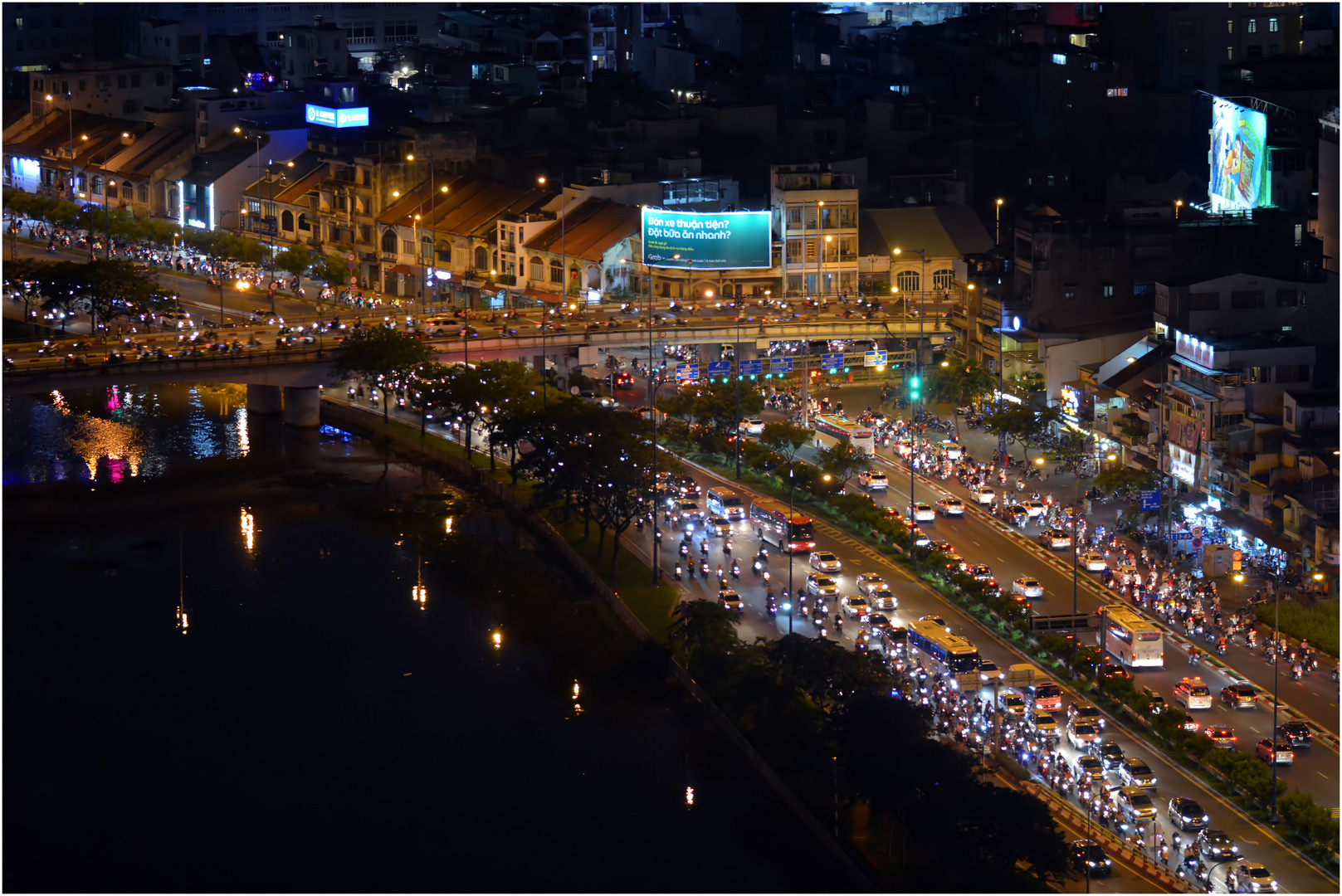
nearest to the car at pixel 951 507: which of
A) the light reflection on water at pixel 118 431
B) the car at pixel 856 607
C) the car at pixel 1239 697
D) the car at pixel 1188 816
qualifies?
the car at pixel 856 607

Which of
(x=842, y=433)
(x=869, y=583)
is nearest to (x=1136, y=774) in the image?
(x=869, y=583)

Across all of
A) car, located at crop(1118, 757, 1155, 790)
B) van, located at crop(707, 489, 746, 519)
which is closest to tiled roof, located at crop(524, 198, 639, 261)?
van, located at crop(707, 489, 746, 519)

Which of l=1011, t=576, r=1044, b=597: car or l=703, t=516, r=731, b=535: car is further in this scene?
l=703, t=516, r=731, b=535: car

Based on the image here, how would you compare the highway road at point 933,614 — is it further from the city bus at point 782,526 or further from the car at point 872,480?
the car at point 872,480

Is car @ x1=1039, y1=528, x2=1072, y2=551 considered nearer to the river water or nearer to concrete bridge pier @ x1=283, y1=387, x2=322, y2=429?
the river water

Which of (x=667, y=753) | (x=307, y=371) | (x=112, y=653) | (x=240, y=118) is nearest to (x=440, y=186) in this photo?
(x=240, y=118)

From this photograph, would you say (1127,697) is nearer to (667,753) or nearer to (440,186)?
(667,753)
